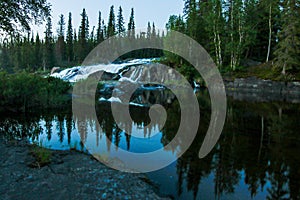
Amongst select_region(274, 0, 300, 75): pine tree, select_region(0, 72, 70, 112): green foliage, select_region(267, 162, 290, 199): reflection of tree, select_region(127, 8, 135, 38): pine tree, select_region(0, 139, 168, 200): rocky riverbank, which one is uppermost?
select_region(127, 8, 135, 38): pine tree

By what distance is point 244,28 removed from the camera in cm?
3016

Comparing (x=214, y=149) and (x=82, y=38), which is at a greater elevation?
(x=82, y=38)

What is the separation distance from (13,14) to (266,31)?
125 feet

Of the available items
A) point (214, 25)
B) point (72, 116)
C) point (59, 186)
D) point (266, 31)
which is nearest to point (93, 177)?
point (59, 186)

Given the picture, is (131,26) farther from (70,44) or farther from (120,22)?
(70,44)

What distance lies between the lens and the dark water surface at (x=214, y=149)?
4914 mm

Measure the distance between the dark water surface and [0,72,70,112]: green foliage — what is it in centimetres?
104

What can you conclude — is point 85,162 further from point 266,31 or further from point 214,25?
point 266,31

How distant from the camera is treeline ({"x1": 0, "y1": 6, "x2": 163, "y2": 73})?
184ft

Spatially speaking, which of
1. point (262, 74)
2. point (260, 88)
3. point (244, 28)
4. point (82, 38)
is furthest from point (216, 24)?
point (82, 38)

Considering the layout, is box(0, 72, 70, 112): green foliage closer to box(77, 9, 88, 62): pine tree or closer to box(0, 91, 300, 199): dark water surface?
box(0, 91, 300, 199): dark water surface

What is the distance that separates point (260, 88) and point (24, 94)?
86.8 feet

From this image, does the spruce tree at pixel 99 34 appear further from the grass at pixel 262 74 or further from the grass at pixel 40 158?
the grass at pixel 40 158

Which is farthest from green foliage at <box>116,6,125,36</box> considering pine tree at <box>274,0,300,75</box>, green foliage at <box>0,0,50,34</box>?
green foliage at <box>0,0,50,34</box>
